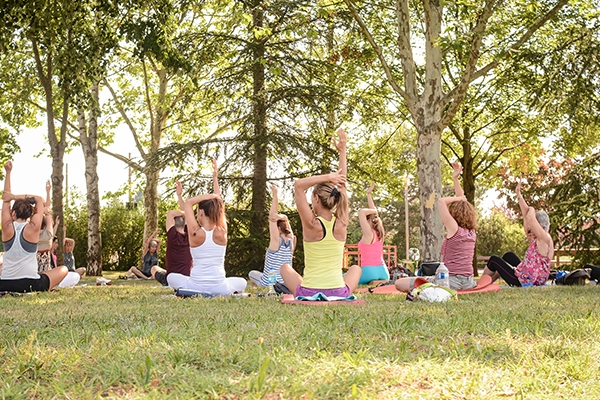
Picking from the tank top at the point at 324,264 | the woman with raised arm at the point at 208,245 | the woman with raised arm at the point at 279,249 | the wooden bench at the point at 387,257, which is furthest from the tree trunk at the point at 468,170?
the tank top at the point at 324,264

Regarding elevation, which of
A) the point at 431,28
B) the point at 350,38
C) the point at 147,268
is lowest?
the point at 147,268

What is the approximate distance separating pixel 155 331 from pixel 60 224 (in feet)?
46.6

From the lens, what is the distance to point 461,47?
1170cm

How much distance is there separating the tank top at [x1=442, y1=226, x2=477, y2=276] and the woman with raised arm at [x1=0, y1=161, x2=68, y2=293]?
6318 mm

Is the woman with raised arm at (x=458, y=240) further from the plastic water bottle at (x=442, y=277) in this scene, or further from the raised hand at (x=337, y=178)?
the raised hand at (x=337, y=178)

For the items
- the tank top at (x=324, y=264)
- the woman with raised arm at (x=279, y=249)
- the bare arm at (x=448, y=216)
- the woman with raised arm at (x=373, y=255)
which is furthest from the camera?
the woman with raised arm at (x=373, y=255)

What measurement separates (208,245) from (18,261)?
312 cm

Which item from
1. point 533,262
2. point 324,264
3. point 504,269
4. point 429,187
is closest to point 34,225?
point 324,264

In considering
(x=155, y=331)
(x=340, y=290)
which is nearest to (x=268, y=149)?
(x=340, y=290)

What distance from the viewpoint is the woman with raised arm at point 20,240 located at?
10.2 metres

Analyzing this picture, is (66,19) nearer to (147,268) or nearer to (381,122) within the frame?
(147,268)

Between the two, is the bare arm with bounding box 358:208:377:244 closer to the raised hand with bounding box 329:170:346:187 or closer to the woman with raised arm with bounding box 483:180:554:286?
the woman with raised arm with bounding box 483:180:554:286

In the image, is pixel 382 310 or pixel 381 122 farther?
pixel 381 122

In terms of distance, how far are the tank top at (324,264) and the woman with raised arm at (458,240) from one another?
7.47 ft
